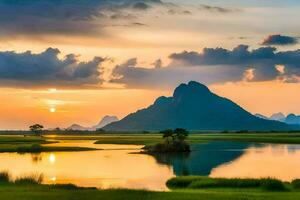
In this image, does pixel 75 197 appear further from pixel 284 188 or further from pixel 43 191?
pixel 284 188

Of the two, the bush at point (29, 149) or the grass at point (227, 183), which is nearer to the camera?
the grass at point (227, 183)

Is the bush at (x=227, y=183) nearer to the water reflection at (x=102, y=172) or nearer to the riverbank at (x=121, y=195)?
the water reflection at (x=102, y=172)

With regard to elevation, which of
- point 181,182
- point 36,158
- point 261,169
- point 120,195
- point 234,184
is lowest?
point 261,169

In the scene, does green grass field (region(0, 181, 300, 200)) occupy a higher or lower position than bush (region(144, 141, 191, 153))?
higher

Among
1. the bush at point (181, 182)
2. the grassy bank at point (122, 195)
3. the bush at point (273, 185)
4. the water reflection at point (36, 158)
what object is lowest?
the water reflection at point (36, 158)

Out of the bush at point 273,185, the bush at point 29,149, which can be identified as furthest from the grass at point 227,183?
the bush at point 29,149

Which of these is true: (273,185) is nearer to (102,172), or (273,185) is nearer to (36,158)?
(102,172)

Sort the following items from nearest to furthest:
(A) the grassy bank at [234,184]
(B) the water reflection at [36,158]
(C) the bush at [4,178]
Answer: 1. (A) the grassy bank at [234,184]
2. (C) the bush at [4,178]
3. (B) the water reflection at [36,158]

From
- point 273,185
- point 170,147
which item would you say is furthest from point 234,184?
point 170,147

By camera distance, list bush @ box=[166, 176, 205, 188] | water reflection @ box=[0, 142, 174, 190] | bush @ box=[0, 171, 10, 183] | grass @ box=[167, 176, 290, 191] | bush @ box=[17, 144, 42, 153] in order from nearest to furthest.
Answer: grass @ box=[167, 176, 290, 191] → bush @ box=[0, 171, 10, 183] → bush @ box=[166, 176, 205, 188] → water reflection @ box=[0, 142, 174, 190] → bush @ box=[17, 144, 42, 153]

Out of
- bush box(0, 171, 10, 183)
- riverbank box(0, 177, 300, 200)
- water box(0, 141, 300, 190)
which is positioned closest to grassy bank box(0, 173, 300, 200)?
riverbank box(0, 177, 300, 200)

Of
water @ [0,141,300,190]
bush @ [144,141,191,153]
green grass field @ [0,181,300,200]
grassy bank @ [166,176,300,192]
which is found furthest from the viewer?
bush @ [144,141,191,153]

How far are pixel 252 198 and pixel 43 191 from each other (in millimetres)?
18966

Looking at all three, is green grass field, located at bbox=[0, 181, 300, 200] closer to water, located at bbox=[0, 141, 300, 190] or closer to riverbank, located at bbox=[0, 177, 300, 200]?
riverbank, located at bbox=[0, 177, 300, 200]
